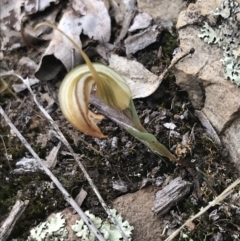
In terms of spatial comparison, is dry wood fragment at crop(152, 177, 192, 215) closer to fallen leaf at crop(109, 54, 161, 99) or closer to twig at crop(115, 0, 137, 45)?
fallen leaf at crop(109, 54, 161, 99)

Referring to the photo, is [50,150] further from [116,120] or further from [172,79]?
[172,79]

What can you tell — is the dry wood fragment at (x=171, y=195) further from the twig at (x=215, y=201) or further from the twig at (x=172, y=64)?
the twig at (x=172, y=64)

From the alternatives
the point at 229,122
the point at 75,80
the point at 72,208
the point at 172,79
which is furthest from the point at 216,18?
the point at 72,208

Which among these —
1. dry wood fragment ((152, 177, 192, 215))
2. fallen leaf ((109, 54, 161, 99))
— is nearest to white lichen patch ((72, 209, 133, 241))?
dry wood fragment ((152, 177, 192, 215))

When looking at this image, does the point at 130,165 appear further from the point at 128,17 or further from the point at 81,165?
the point at 128,17

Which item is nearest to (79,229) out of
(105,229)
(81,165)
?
(105,229)
